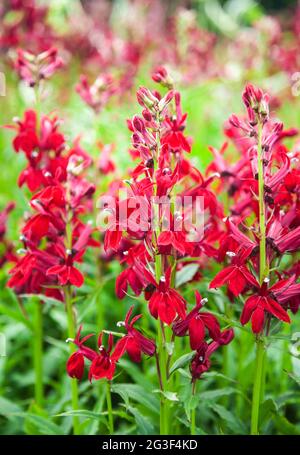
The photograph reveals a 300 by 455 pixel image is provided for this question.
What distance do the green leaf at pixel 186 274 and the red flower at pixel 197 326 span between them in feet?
1.15

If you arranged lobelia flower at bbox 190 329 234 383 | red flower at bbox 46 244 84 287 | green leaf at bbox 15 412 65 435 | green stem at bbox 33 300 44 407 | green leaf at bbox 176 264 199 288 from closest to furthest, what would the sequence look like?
lobelia flower at bbox 190 329 234 383 < red flower at bbox 46 244 84 287 < green leaf at bbox 176 264 199 288 < green leaf at bbox 15 412 65 435 < green stem at bbox 33 300 44 407

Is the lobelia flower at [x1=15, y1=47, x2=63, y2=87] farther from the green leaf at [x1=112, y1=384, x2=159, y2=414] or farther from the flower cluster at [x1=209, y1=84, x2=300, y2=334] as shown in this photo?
the green leaf at [x1=112, y1=384, x2=159, y2=414]

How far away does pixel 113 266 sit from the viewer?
381 centimetres

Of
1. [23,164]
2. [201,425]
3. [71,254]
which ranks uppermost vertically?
[23,164]

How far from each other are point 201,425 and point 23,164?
287 centimetres

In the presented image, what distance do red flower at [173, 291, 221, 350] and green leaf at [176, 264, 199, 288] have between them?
0.35 metres

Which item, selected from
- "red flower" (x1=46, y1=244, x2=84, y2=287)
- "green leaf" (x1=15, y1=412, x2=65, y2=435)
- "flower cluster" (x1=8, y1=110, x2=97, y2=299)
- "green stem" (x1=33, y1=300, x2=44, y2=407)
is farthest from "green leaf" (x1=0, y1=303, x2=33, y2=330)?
"red flower" (x1=46, y1=244, x2=84, y2=287)

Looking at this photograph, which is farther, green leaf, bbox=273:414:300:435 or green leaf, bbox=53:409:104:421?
green leaf, bbox=273:414:300:435

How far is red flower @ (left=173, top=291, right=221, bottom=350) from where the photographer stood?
191cm

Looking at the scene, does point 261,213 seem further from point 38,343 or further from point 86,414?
point 38,343

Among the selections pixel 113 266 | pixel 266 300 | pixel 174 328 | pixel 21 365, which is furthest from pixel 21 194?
pixel 266 300

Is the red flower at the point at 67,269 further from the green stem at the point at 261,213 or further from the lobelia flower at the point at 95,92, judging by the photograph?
the lobelia flower at the point at 95,92

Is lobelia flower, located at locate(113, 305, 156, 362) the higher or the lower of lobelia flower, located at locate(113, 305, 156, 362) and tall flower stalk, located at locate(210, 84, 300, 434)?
the lower

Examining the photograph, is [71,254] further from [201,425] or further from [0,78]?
[0,78]
